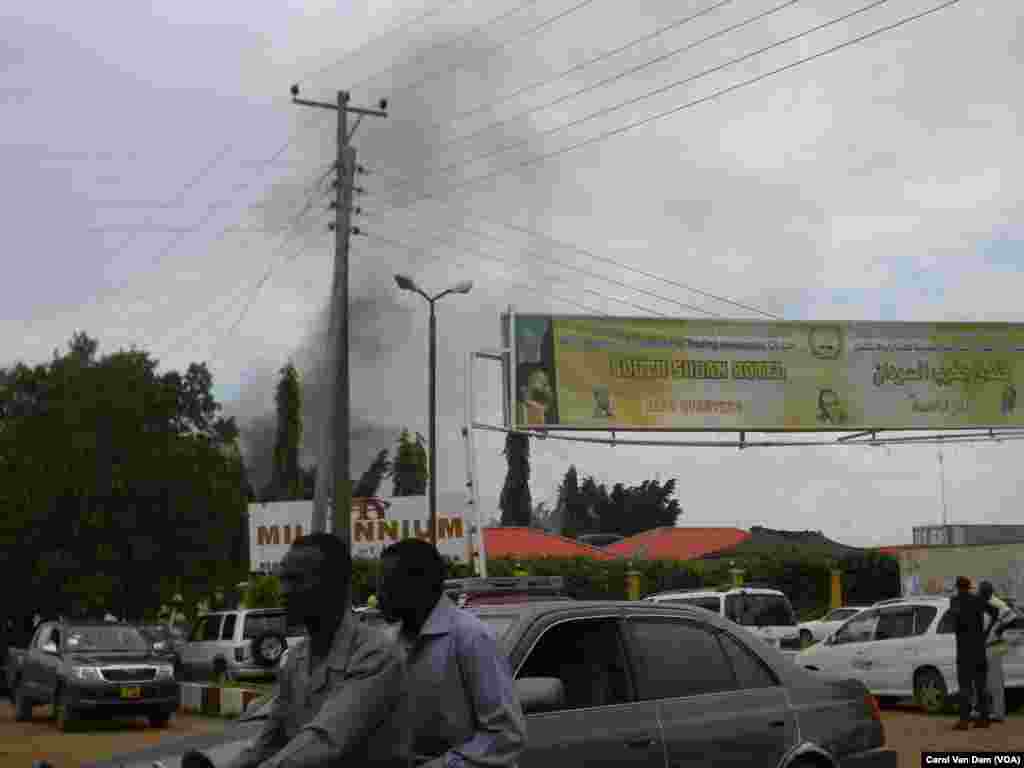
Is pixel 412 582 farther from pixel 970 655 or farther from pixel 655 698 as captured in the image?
pixel 970 655

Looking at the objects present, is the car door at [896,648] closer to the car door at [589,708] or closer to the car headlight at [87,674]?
the car headlight at [87,674]

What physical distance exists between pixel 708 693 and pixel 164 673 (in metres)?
16.4

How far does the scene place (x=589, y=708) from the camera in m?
6.73

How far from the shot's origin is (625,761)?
669 cm

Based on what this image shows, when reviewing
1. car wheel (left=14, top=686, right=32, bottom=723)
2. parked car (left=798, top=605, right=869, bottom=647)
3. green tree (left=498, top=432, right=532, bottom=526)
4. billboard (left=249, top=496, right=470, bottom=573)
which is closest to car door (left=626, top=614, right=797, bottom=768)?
car wheel (left=14, top=686, right=32, bottom=723)

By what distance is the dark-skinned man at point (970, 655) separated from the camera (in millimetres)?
16828

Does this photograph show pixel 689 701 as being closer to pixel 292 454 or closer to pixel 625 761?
pixel 625 761

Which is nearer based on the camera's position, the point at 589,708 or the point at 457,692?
the point at 457,692

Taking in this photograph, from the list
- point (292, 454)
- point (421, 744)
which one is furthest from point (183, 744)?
point (292, 454)

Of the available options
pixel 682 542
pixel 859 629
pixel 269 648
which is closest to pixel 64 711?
pixel 269 648

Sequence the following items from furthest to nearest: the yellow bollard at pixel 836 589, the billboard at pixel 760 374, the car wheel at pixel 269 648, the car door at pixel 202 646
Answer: the yellow bollard at pixel 836 589 → the billboard at pixel 760 374 → the car door at pixel 202 646 → the car wheel at pixel 269 648

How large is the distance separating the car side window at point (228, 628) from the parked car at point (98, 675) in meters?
7.50

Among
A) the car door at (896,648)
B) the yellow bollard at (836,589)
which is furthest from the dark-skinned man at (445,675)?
the yellow bollard at (836,589)

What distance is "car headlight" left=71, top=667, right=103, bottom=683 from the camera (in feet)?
71.4
